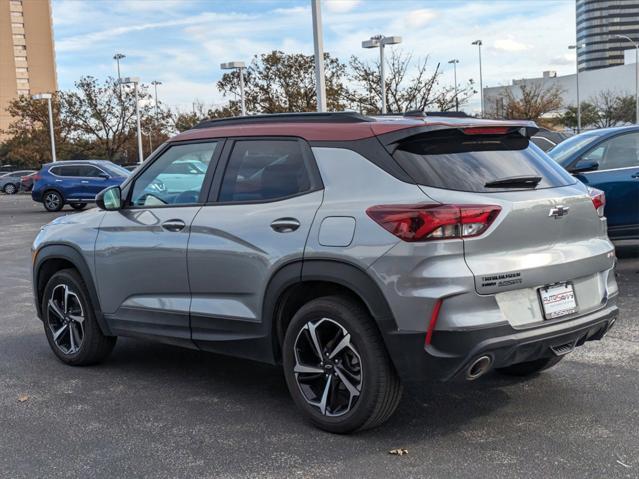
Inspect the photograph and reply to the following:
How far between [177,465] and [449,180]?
203 centimetres

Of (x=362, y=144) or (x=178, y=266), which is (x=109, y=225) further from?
(x=362, y=144)

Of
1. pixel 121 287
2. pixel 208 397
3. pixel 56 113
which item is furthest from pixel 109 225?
pixel 56 113

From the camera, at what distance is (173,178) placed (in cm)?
532

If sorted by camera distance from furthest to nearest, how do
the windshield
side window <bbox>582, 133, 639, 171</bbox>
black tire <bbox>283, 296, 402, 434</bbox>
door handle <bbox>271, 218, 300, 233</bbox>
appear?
the windshield < side window <bbox>582, 133, 639, 171</bbox> < door handle <bbox>271, 218, 300, 233</bbox> < black tire <bbox>283, 296, 402, 434</bbox>

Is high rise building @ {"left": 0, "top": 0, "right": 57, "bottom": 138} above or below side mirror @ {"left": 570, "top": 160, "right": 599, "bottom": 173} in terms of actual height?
above

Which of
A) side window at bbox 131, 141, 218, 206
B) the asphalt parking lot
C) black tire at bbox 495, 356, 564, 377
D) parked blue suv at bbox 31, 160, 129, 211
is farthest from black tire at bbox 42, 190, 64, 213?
black tire at bbox 495, 356, 564, 377

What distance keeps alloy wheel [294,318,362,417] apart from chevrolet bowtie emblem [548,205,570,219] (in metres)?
1.28

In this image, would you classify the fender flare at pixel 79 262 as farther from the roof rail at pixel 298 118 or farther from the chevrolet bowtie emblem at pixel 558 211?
the chevrolet bowtie emblem at pixel 558 211

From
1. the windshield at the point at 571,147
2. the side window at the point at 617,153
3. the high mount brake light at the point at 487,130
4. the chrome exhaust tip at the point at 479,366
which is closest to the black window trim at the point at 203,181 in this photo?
the high mount brake light at the point at 487,130

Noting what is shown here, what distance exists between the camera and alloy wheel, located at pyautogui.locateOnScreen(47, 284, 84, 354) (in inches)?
232

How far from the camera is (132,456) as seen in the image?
4.08 meters

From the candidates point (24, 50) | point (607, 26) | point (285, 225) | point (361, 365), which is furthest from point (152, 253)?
point (607, 26)

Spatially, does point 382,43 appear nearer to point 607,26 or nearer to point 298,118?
point 298,118

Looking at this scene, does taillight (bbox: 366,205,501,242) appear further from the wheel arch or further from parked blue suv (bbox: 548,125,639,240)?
parked blue suv (bbox: 548,125,639,240)
